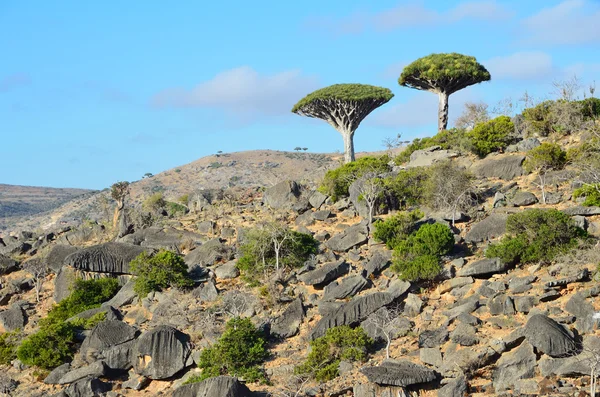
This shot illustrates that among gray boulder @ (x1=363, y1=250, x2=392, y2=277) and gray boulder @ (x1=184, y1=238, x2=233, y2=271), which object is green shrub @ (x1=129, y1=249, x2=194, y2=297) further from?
gray boulder @ (x1=363, y1=250, x2=392, y2=277)

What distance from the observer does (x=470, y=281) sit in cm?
2448

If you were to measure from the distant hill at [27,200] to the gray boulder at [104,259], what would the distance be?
3054 inches

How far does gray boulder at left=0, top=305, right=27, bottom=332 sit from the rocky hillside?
6 cm

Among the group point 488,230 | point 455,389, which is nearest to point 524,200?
point 488,230

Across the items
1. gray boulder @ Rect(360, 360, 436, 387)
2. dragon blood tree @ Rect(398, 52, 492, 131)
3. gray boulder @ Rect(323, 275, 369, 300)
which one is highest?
dragon blood tree @ Rect(398, 52, 492, 131)

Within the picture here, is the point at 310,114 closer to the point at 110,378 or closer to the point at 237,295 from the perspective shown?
the point at 237,295

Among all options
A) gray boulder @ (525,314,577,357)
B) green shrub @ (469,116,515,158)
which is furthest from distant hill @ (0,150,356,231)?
gray boulder @ (525,314,577,357)

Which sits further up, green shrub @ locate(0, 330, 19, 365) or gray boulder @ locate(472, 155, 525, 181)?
gray boulder @ locate(472, 155, 525, 181)

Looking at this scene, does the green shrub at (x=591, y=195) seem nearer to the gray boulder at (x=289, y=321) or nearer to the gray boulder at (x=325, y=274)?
the gray boulder at (x=325, y=274)

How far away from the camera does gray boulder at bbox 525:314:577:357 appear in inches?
744

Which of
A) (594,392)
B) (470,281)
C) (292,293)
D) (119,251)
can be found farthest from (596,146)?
(119,251)

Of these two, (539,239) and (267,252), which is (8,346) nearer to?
(267,252)

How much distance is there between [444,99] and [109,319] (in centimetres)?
2681

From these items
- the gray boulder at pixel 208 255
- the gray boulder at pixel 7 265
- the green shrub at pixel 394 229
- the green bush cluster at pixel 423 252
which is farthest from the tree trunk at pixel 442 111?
the gray boulder at pixel 7 265
